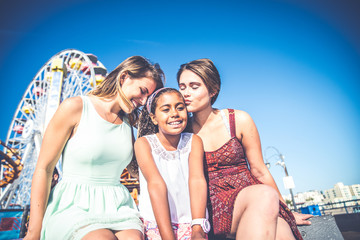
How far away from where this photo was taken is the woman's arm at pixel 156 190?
118 cm

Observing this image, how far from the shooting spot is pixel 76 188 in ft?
4.48

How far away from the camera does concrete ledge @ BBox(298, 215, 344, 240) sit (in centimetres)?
163

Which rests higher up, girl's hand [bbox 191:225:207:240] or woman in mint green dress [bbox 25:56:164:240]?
woman in mint green dress [bbox 25:56:164:240]

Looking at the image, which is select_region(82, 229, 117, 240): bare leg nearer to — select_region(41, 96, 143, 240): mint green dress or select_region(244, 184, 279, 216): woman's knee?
select_region(41, 96, 143, 240): mint green dress

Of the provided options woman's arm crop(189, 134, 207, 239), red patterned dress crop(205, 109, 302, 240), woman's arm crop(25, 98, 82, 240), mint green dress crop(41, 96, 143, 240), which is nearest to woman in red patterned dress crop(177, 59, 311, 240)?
→ red patterned dress crop(205, 109, 302, 240)

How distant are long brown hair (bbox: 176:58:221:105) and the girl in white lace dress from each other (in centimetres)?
38

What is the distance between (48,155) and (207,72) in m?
1.43

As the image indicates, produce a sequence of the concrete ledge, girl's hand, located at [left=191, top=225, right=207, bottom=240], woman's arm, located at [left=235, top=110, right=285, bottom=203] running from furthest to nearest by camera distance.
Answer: woman's arm, located at [left=235, top=110, right=285, bottom=203]
the concrete ledge
girl's hand, located at [left=191, top=225, right=207, bottom=240]

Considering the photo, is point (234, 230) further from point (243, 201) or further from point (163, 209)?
point (163, 209)

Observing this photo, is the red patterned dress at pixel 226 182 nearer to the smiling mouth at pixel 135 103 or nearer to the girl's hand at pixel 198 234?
the girl's hand at pixel 198 234

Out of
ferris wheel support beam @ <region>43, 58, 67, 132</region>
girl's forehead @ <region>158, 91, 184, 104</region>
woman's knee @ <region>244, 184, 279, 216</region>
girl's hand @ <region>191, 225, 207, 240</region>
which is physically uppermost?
ferris wheel support beam @ <region>43, 58, 67, 132</region>

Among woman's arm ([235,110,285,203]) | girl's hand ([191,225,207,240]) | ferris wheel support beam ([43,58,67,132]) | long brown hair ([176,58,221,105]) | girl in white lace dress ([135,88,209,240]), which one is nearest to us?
girl's hand ([191,225,207,240])

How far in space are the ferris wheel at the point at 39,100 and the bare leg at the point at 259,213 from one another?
12.0m

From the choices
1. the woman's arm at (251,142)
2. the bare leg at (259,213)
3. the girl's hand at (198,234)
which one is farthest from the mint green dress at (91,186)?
the woman's arm at (251,142)
